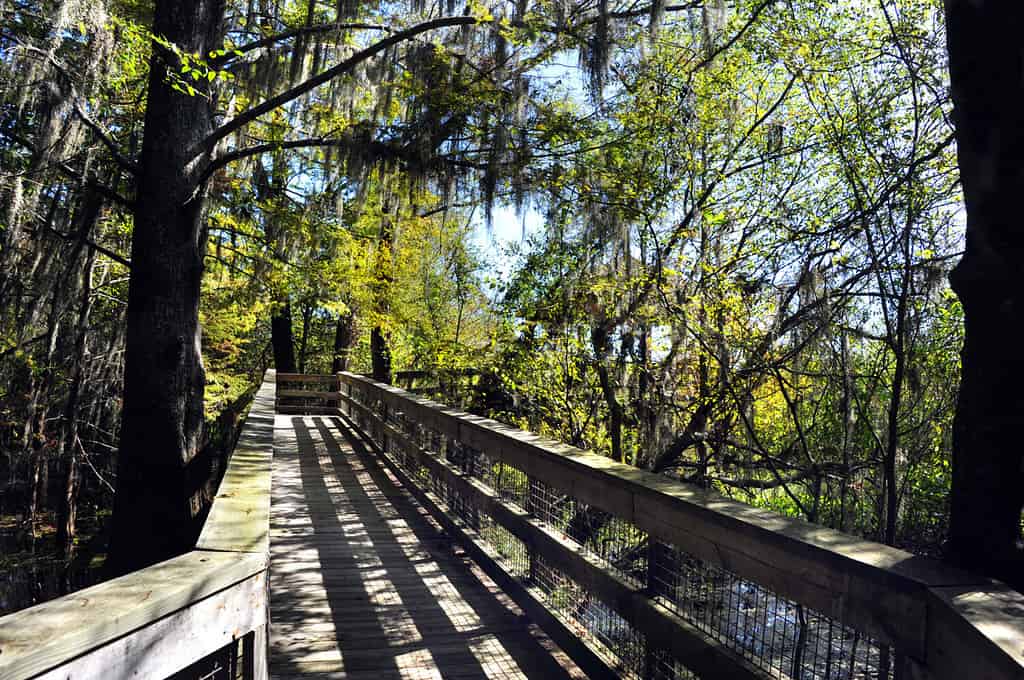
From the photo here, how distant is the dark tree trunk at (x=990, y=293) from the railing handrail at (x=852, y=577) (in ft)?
0.92

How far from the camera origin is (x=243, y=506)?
290cm

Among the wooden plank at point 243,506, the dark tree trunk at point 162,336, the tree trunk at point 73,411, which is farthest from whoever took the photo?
the tree trunk at point 73,411

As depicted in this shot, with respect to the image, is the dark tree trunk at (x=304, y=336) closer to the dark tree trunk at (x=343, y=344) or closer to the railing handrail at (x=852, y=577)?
the dark tree trunk at (x=343, y=344)

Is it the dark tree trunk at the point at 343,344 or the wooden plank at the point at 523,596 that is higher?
the dark tree trunk at the point at 343,344

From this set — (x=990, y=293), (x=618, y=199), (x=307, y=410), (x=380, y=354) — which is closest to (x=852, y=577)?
(x=990, y=293)

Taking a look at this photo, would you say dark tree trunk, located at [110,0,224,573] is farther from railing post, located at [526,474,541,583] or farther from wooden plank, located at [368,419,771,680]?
railing post, located at [526,474,541,583]

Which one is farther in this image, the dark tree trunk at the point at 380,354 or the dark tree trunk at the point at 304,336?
the dark tree trunk at the point at 304,336

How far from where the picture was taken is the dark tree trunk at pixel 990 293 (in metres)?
2.12

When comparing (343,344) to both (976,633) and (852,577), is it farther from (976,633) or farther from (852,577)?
(976,633)

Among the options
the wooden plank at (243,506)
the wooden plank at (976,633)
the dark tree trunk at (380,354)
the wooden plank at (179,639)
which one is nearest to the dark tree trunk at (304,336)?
the dark tree trunk at (380,354)

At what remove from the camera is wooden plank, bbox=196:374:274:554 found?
7.86ft

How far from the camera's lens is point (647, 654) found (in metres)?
2.95

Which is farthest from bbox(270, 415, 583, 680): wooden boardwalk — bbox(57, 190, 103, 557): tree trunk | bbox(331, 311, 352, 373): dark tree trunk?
bbox(331, 311, 352, 373): dark tree trunk

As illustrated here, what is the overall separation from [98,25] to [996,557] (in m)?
7.27
